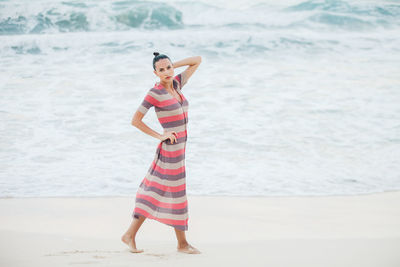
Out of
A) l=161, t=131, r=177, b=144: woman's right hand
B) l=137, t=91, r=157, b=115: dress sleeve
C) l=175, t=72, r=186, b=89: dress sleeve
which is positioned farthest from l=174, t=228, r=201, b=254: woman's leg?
l=175, t=72, r=186, b=89: dress sleeve

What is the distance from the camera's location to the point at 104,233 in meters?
4.17

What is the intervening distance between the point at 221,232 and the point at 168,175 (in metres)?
1.08

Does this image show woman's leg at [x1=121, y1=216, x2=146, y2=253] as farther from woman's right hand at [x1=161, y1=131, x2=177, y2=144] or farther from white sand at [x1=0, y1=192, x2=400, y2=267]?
woman's right hand at [x1=161, y1=131, x2=177, y2=144]

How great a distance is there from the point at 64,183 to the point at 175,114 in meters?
3.07

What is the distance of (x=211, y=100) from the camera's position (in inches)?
408

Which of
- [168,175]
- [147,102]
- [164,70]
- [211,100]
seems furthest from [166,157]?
[211,100]

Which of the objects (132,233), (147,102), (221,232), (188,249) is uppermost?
(147,102)

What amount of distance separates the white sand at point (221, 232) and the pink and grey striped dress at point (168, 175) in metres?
0.32

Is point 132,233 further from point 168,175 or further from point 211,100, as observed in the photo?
point 211,100

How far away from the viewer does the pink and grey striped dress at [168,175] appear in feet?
11.1

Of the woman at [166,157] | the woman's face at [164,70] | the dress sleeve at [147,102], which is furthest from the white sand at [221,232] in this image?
the woman's face at [164,70]

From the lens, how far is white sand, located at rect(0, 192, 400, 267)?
3.41 metres

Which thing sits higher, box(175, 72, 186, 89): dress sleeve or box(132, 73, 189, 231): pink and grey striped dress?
box(175, 72, 186, 89): dress sleeve

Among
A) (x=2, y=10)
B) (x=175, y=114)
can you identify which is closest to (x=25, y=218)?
(x=175, y=114)
